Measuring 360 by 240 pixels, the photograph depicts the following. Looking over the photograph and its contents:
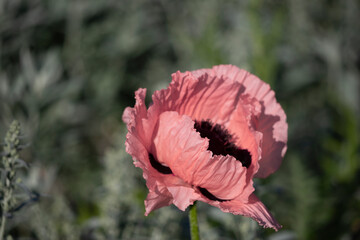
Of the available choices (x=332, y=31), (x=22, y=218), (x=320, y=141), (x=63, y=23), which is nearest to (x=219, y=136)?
(x=22, y=218)

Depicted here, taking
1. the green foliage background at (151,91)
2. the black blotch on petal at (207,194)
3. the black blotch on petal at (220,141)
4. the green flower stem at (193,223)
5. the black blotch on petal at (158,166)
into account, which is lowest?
the green flower stem at (193,223)

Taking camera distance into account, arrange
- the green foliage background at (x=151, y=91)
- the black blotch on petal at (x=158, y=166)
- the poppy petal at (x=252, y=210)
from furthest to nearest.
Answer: the green foliage background at (x=151, y=91) → the black blotch on petal at (x=158, y=166) → the poppy petal at (x=252, y=210)

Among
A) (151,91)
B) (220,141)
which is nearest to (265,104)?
(220,141)

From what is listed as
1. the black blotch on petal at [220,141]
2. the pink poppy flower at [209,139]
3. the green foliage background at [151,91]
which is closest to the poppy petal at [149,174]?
the pink poppy flower at [209,139]

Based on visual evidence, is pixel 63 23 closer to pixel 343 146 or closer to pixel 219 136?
pixel 343 146

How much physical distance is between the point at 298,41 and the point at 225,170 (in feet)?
8.28

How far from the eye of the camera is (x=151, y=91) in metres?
2.90

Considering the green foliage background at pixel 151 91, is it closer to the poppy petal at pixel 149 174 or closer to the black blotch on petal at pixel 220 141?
the black blotch on petal at pixel 220 141

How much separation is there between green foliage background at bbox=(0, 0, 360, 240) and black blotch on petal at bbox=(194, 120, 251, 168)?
0.30 meters

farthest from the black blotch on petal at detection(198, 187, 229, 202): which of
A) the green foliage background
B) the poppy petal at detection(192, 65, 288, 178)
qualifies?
the green foliage background

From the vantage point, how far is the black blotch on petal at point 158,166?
0.87 metres

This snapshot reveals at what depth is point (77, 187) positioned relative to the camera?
2422 mm

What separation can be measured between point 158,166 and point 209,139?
0.37 ft

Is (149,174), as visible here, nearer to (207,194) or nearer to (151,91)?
(207,194)
